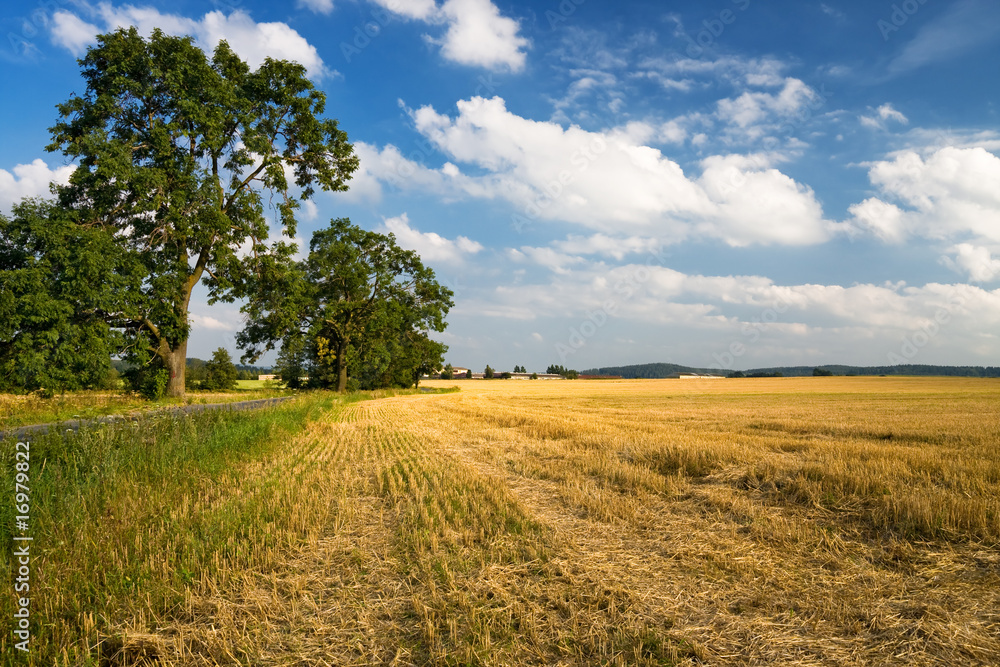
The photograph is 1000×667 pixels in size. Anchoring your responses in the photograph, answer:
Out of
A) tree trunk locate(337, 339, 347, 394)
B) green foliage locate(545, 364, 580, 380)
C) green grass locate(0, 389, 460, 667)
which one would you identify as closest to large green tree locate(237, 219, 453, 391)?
tree trunk locate(337, 339, 347, 394)

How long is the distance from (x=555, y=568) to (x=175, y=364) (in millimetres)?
26397

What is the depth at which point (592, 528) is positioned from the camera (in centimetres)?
592

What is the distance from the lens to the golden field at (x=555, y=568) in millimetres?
3373

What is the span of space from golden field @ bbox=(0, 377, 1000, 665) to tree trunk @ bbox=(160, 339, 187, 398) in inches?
758

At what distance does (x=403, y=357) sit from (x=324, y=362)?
9.81 meters

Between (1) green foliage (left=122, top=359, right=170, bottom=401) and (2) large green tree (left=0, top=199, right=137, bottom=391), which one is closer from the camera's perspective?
(2) large green tree (left=0, top=199, right=137, bottom=391)

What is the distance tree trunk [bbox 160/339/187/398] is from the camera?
24.1 m

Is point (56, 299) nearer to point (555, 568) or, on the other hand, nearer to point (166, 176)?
point (166, 176)

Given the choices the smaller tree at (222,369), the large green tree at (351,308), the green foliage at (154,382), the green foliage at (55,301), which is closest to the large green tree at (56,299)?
the green foliage at (55,301)

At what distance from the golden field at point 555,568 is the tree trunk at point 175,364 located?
1926cm

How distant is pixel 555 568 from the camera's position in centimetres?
460

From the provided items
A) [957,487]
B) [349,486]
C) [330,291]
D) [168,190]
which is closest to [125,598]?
[349,486]

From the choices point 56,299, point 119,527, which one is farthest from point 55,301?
point 119,527

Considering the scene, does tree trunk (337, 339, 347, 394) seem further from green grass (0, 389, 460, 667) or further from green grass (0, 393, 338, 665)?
green grass (0, 393, 338, 665)
